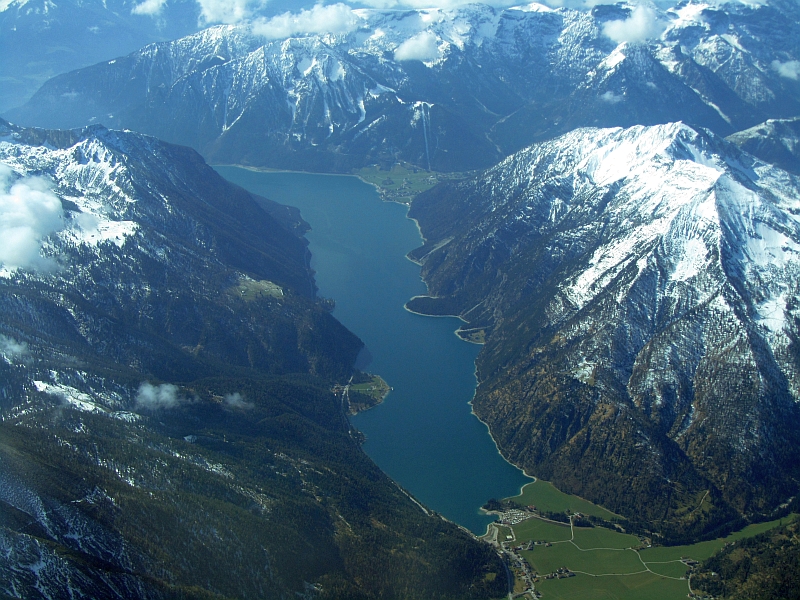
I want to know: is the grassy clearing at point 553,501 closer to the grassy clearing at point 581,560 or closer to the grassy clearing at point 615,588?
the grassy clearing at point 581,560

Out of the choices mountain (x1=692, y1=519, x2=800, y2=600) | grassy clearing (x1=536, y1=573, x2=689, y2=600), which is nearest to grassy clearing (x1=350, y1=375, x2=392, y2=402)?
grassy clearing (x1=536, y1=573, x2=689, y2=600)

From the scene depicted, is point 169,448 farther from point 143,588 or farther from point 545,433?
point 545,433

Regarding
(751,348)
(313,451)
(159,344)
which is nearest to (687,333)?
(751,348)

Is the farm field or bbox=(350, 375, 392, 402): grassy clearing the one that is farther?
bbox=(350, 375, 392, 402): grassy clearing

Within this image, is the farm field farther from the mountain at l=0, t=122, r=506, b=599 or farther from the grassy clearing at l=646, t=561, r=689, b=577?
→ the mountain at l=0, t=122, r=506, b=599

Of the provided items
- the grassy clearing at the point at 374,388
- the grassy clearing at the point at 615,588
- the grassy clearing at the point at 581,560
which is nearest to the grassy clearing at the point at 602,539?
the grassy clearing at the point at 581,560

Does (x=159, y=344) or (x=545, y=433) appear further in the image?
(x=159, y=344)
